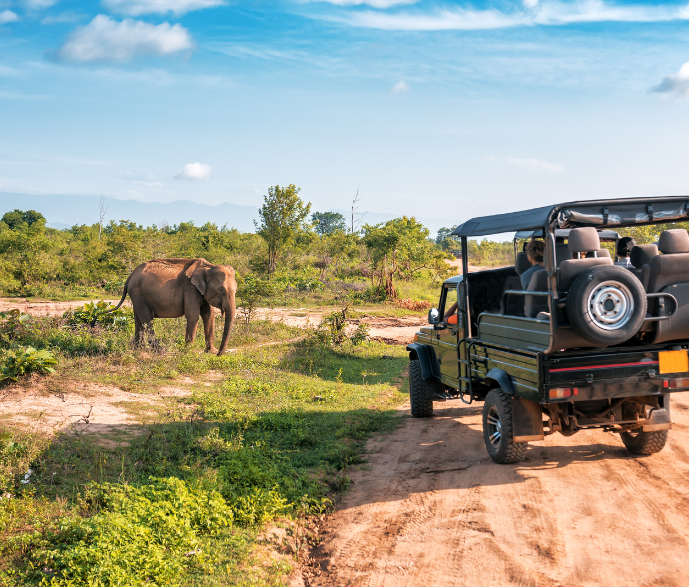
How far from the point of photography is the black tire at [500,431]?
612 cm

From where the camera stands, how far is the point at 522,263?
7102mm

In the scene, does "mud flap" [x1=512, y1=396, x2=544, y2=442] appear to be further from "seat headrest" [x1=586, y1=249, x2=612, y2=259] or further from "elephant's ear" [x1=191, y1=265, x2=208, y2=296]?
"elephant's ear" [x1=191, y1=265, x2=208, y2=296]

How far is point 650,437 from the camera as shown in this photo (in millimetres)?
6395

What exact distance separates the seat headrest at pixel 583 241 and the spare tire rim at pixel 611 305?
0.49 metres

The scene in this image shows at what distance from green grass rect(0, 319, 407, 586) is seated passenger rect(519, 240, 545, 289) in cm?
291

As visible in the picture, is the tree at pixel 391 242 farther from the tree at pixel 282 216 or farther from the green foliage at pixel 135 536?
the green foliage at pixel 135 536

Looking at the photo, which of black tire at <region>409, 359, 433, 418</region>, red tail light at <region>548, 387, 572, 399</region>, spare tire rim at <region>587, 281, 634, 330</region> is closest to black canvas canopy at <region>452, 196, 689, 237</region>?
spare tire rim at <region>587, 281, 634, 330</region>

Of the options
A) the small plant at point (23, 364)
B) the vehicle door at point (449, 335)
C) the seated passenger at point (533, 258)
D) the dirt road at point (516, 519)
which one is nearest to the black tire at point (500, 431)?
the dirt road at point (516, 519)

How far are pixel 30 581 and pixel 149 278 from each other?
1055 cm

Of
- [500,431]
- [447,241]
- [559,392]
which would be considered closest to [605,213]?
[559,392]

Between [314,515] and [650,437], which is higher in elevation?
[650,437]

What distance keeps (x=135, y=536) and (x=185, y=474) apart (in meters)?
1.57

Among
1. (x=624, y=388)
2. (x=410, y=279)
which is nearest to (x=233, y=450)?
(x=624, y=388)

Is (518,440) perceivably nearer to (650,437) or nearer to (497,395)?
(497,395)
